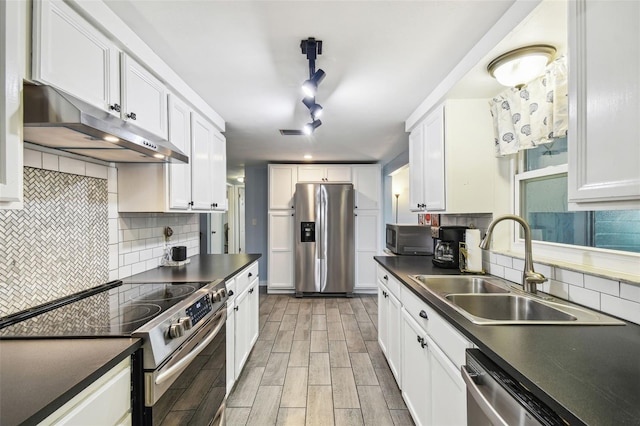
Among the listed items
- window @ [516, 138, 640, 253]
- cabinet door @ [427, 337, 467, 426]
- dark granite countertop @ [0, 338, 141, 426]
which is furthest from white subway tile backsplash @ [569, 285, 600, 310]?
dark granite countertop @ [0, 338, 141, 426]

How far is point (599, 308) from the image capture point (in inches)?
49.1

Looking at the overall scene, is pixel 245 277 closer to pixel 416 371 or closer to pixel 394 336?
pixel 394 336

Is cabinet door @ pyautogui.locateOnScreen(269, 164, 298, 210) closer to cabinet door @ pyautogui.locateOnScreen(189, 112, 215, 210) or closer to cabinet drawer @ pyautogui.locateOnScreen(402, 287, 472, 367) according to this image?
cabinet door @ pyautogui.locateOnScreen(189, 112, 215, 210)

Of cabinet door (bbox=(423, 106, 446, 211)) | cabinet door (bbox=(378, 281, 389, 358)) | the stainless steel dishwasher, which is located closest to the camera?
the stainless steel dishwasher

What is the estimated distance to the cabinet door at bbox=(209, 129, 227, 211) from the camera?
2629mm

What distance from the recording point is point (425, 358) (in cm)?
154

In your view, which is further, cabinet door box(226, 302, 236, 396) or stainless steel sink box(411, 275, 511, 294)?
cabinet door box(226, 302, 236, 396)

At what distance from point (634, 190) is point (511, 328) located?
61 cm

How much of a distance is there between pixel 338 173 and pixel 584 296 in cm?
381

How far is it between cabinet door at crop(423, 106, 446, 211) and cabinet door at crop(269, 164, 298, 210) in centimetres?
272

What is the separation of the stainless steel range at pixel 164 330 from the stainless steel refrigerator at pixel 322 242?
Answer: 2.86 metres

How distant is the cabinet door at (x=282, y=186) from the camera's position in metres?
4.82

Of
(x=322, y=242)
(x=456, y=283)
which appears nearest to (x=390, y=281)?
(x=456, y=283)

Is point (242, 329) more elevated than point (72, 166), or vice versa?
point (72, 166)
